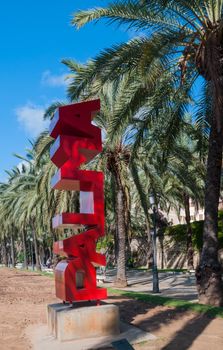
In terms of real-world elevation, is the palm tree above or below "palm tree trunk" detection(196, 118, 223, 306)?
above

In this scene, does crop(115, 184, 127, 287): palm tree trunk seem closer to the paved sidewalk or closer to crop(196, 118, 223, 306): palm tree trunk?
the paved sidewalk

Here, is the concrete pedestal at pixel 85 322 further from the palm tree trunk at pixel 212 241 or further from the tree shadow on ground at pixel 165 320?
the palm tree trunk at pixel 212 241

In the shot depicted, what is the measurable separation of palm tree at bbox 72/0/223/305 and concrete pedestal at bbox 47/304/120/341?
3899 mm

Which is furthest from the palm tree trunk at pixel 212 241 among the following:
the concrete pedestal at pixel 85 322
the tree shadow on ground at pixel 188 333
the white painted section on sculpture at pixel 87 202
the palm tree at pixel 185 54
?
the white painted section on sculpture at pixel 87 202

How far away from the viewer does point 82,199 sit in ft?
30.2

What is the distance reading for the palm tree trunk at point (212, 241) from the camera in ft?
37.1

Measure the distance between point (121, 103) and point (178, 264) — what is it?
26.4 meters

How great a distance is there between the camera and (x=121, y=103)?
12305mm

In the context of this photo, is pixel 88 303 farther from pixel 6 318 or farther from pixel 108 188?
pixel 108 188

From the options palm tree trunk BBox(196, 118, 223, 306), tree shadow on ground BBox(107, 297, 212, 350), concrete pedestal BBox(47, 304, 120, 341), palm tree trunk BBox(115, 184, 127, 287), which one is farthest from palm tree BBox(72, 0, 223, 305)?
→ palm tree trunk BBox(115, 184, 127, 287)

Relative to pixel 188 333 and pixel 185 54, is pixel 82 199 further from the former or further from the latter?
pixel 185 54

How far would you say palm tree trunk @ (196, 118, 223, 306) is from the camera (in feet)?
37.1

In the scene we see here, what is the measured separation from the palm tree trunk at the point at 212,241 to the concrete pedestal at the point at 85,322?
3.80 m

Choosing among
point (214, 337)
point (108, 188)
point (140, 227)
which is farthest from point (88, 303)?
point (140, 227)
